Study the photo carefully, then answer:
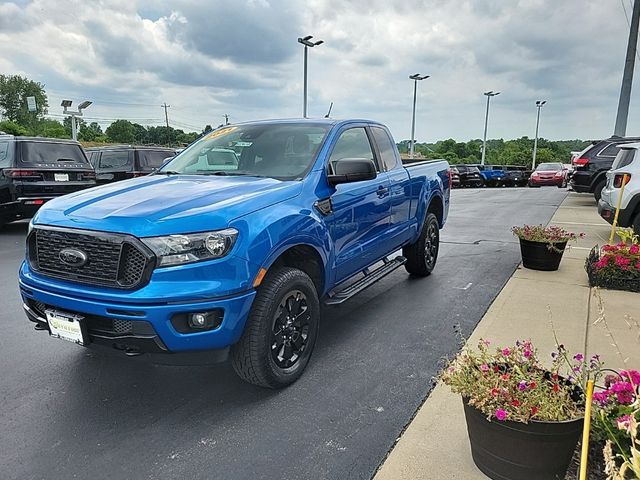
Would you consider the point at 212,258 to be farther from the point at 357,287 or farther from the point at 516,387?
the point at 357,287

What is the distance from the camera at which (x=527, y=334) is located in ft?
13.2

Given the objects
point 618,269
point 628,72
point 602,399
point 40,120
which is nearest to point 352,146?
point 602,399

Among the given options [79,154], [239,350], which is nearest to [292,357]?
[239,350]

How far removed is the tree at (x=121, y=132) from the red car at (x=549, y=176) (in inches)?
2043

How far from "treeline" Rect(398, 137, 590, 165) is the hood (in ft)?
209

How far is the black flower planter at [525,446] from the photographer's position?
2.00m

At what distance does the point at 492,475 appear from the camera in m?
2.21

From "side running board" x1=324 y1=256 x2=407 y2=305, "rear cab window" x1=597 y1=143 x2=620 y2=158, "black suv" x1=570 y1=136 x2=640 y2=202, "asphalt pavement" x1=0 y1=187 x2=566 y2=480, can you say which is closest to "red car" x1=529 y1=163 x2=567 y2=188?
"black suv" x1=570 y1=136 x2=640 y2=202

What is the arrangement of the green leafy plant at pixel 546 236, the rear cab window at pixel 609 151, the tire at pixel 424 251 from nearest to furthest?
the tire at pixel 424 251 < the green leafy plant at pixel 546 236 < the rear cab window at pixel 609 151

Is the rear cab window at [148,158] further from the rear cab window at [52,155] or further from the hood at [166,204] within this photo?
the hood at [166,204]

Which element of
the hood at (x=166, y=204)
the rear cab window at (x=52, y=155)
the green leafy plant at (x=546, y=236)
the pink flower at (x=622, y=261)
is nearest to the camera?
the hood at (x=166, y=204)

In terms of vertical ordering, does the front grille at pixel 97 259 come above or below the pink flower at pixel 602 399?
above

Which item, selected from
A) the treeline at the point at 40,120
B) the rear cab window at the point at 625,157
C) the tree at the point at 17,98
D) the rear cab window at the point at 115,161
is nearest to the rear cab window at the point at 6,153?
the rear cab window at the point at 115,161

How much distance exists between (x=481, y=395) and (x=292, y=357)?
4.59 feet
